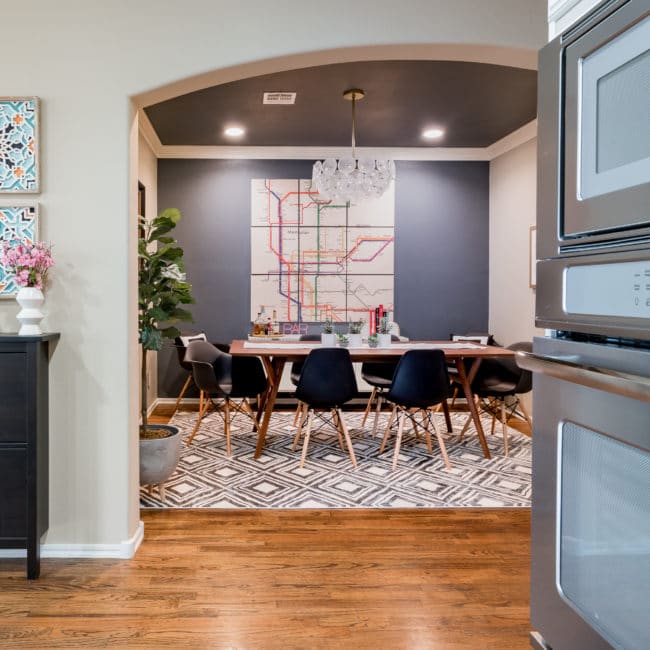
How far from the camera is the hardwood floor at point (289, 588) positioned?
1942mm

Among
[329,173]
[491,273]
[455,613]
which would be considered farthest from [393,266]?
[455,613]

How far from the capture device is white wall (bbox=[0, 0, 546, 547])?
245cm

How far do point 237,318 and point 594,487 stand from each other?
5.59 meters

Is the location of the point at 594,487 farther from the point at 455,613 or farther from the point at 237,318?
the point at 237,318

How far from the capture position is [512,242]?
5.67m

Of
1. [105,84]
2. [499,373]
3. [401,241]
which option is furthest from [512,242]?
[105,84]

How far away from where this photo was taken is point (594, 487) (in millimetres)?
686

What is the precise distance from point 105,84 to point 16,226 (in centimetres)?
76

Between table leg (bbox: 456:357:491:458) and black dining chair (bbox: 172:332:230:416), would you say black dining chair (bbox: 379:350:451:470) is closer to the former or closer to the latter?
table leg (bbox: 456:357:491:458)

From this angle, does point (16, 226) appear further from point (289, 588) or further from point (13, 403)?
point (289, 588)

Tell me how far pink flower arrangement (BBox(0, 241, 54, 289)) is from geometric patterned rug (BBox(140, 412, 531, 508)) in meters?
1.49

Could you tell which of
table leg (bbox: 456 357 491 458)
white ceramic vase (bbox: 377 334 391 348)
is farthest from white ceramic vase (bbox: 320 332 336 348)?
table leg (bbox: 456 357 491 458)

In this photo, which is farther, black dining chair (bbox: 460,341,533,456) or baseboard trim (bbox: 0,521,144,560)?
black dining chair (bbox: 460,341,533,456)

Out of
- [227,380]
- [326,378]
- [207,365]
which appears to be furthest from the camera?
[227,380]
